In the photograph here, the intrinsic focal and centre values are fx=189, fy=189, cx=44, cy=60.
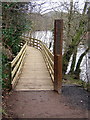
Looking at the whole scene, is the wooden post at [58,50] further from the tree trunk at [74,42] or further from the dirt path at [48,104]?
the tree trunk at [74,42]

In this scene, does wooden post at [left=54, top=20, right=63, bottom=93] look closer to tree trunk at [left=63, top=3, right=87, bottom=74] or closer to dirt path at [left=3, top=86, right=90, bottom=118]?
dirt path at [left=3, top=86, right=90, bottom=118]

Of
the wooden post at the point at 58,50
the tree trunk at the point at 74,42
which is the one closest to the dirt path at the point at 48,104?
the wooden post at the point at 58,50

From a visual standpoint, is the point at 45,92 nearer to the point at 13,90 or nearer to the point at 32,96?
the point at 32,96

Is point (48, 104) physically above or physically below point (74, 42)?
below

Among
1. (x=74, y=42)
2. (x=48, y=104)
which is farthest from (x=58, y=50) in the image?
(x=74, y=42)

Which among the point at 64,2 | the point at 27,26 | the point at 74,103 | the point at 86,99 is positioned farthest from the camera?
the point at 64,2

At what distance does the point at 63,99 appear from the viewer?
4.76m

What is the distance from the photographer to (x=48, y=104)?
4.40 m

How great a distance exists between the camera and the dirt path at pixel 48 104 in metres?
3.86

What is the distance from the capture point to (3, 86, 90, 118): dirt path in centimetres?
386

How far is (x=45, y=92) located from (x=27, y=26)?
4482 mm

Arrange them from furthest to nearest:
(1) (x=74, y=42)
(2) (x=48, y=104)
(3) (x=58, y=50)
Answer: (1) (x=74, y=42)
(3) (x=58, y=50)
(2) (x=48, y=104)

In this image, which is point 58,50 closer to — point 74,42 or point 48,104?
point 48,104

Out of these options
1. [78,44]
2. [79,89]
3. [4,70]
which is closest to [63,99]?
[79,89]
